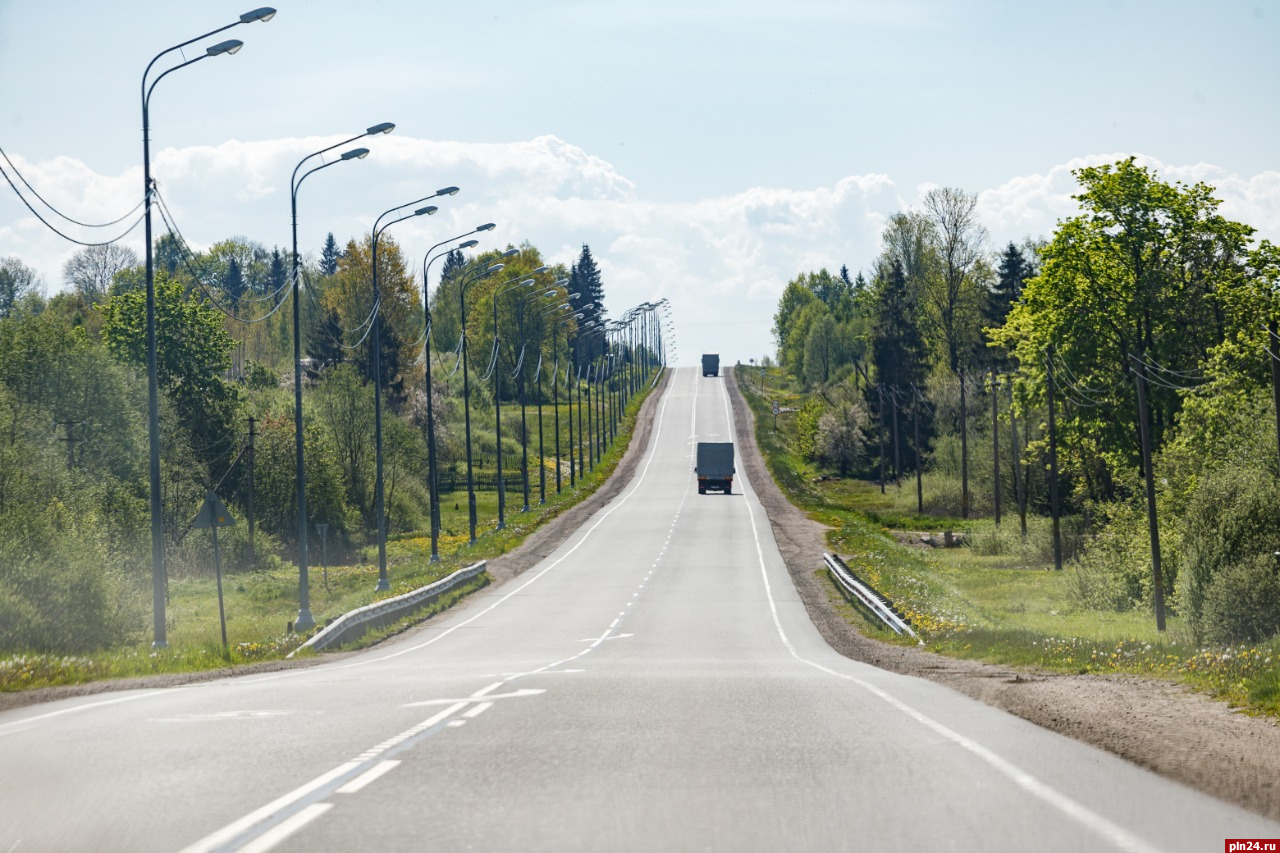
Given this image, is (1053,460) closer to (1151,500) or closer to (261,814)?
(1151,500)

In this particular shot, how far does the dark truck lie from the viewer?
8912 cm

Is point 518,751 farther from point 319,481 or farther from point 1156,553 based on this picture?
point 319,481

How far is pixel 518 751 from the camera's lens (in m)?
9.75

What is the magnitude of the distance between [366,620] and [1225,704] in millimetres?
22683

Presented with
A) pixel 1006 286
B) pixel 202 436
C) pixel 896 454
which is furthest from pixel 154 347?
pixel 1006 286

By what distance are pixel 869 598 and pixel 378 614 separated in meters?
12.7

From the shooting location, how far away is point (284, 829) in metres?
6.99

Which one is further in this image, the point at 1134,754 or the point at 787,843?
the point at 1134,754

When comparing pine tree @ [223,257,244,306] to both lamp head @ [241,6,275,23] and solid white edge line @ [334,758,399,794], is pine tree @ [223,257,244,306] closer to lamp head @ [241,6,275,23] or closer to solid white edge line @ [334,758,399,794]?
lamp head @ [241,6,275,23]

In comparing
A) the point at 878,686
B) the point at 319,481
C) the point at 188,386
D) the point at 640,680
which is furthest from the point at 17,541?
the point at 188,386

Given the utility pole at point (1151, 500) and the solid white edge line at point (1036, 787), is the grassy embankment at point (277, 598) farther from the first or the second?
the utility pole at point (1151, 500)

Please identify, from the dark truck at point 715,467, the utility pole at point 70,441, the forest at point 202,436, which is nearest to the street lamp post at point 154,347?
the forest at point 202,436

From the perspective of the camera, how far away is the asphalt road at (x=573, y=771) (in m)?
6.94

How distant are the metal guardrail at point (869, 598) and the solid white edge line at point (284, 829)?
21.5m
